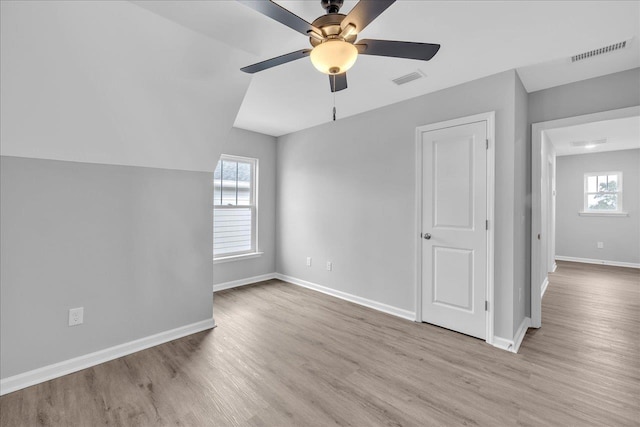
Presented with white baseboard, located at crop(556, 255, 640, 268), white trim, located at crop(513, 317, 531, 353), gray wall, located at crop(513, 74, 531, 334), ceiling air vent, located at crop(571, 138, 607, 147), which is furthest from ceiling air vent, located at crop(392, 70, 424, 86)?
white baseboard, located at crop(556, 255, 640, 268)

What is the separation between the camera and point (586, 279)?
4953mm

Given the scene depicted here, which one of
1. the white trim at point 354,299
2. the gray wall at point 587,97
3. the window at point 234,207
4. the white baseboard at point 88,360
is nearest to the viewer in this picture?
the white baseboard at point 88,360

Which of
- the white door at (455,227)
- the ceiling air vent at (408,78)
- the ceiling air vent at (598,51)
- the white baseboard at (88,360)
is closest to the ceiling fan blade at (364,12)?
Result: the ceiling air vent at (408,78)

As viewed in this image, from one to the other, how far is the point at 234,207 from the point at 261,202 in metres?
0.50

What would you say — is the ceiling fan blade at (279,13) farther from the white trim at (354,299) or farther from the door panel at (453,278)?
the white trim at (354,299)

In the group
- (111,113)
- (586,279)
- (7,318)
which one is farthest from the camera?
(586,279)

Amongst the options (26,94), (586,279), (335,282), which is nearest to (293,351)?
(335,282)

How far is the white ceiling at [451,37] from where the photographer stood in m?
1.75

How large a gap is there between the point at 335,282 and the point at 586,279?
4.53 meters

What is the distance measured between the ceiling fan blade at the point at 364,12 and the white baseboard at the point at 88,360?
2.94 m

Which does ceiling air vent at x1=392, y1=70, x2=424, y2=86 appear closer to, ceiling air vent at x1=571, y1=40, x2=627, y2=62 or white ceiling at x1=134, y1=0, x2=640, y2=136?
white ceiling at x1=134, y1=0, x2=640, y2=136

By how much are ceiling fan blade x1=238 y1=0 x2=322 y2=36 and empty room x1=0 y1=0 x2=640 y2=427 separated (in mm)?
12

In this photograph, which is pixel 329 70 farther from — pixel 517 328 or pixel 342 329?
pixel 517 328

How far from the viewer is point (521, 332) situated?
2.81 metres
